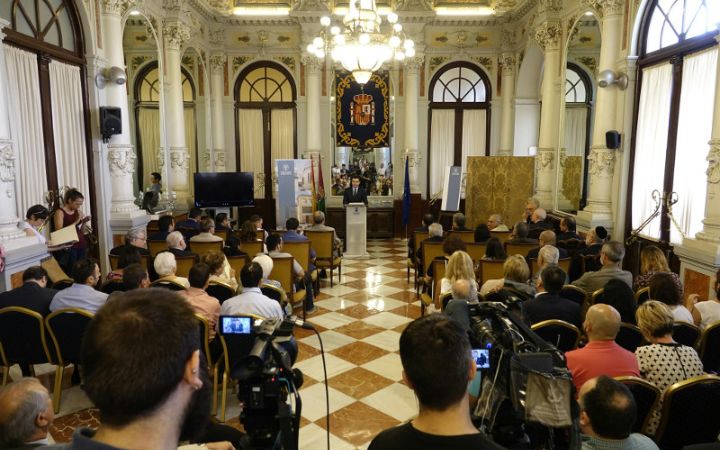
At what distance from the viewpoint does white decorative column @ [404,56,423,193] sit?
1150 centimetres

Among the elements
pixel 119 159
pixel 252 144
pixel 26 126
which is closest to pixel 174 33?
pixel 119 159

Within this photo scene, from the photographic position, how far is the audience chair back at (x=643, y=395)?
2285 mm

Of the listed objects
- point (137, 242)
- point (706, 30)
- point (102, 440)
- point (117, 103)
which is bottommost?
point (137, 242)

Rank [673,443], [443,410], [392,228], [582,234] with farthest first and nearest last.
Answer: [392,228] < [582,234] < [673,443] < [443,410]

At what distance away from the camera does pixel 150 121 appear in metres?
11.5

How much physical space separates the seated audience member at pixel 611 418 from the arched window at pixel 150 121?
35.4ft

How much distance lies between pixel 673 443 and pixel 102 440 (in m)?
2.55

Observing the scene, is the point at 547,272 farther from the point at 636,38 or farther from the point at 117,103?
the point at 117,103

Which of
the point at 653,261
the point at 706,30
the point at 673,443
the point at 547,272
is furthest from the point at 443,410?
the point at 706,30

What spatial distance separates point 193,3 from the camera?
9.92m

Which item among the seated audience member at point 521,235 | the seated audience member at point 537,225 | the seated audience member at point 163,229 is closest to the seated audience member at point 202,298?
the seated audience member at point 163,229

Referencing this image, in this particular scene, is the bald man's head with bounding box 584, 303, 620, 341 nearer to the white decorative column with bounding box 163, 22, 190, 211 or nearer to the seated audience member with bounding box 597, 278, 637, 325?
A: the seated audience member with bounding box 597, 278, 637, 325

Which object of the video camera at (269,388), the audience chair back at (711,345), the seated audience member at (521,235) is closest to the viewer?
the video camera at (269,388)

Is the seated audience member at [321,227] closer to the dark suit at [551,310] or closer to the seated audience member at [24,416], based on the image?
the dark suit at [551,310]
